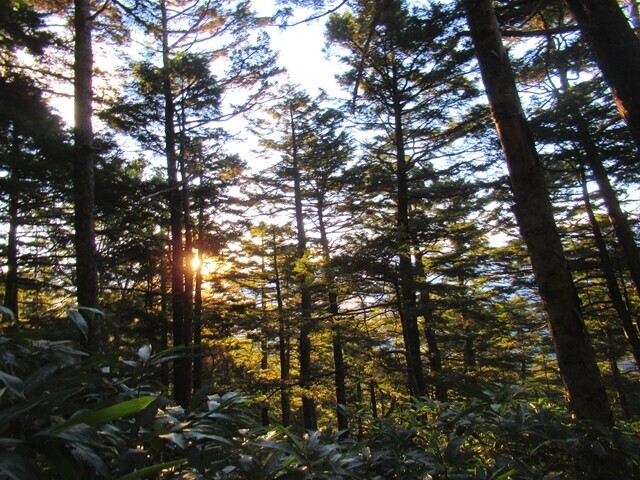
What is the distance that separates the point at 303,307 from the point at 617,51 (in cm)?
1064

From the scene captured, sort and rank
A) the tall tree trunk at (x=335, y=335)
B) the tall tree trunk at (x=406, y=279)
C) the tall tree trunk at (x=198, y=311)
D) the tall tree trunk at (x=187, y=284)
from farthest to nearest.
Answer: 1. the tall tree trunk at (x=198, y=311)
2. the tall tree trunk at (x=187, y=284)
3. the tall tree trunk at (x=335, y=335)
4. the tall tree trunk at (x=406, y=279)

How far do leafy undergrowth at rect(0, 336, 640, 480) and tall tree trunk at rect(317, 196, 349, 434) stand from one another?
345 centimetres

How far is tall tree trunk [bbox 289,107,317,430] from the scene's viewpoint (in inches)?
389

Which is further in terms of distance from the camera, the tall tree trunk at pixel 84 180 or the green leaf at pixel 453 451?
the tall tree trunk at pixel 84 180

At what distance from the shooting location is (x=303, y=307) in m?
12.4

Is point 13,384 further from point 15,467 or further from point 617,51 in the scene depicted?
point 617,51

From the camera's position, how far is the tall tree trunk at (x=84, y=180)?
19.2 ft

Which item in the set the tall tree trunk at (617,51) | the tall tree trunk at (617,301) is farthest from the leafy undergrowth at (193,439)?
the tall tree trunk at (617,301)

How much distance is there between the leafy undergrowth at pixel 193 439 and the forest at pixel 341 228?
0.01m

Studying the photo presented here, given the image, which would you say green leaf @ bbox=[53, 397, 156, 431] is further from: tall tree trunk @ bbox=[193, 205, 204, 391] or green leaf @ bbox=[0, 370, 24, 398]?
tall tree trunk @ bbox=[193, 205, 204, 391]

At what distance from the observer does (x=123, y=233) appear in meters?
11.2

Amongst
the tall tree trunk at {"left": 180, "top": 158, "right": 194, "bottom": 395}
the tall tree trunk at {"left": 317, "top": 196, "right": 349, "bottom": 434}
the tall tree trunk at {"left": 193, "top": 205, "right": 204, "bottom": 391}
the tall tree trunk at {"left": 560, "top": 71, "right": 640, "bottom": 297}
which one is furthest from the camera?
the tall tree trunk at {"left": 193, "top": 205, "right": 204, "bottom": 391}

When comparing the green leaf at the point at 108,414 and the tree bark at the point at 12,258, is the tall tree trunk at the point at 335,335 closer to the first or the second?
the green leaf at the point at 108,414

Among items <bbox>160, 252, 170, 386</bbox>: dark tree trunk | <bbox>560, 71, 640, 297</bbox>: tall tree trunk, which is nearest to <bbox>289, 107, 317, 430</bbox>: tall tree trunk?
<bbox>160, 252, 170, 386</bbox>: dark tree trunk
